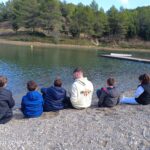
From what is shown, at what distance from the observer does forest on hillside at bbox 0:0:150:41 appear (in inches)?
3814

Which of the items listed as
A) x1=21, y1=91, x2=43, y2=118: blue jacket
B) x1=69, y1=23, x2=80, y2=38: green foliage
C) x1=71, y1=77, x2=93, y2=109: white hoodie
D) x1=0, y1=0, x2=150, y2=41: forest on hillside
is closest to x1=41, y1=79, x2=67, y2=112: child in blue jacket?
x1=71, y1=77, x2=93, y2=109: white hoodie

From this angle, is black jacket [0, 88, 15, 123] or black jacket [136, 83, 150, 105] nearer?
black jacket [0, 88, 15, 123]

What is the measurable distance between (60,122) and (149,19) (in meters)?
103

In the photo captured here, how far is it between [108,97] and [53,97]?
6.99ft

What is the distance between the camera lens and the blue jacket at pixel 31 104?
1113cm

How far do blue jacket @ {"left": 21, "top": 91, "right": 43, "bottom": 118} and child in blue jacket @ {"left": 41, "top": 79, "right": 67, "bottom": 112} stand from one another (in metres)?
0.63

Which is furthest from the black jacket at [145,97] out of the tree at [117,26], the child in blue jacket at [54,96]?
the tree at [117,26]

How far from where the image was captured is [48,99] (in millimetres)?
11984

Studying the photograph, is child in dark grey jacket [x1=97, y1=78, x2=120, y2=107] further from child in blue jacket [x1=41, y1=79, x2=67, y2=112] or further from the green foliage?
the green foliage

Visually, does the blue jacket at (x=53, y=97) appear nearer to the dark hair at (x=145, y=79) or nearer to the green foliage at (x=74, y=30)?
the dark hair at (x=145, y=79)

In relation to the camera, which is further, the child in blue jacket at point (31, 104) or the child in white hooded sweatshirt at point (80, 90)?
the child in white hooded sweatshirt at point (80, 90)

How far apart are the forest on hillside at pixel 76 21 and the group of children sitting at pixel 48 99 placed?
8324 cm

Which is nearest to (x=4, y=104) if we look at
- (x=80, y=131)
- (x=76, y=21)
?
(x=80, y=131)

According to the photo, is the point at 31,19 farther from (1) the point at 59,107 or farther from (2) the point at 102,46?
(1) the point at 59,107
